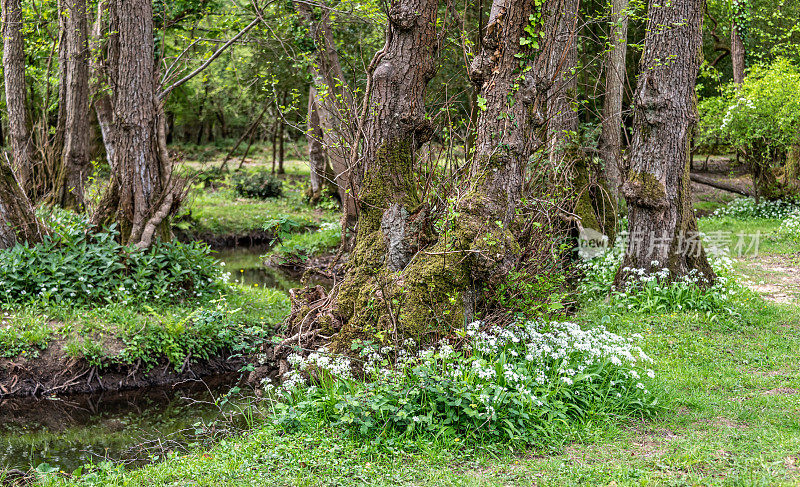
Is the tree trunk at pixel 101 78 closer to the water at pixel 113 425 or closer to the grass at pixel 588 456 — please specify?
the water at pixel 113 425

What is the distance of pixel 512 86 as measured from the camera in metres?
6.27

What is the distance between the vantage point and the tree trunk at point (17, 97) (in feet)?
44.3

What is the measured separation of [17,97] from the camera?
14047 mm

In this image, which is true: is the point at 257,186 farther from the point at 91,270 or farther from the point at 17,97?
the point at 91,270

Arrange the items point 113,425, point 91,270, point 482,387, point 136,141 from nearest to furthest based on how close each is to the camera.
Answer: point 482,387, point 113,425, point 91,270, point 136,141

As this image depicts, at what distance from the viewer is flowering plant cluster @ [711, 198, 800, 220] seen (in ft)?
54.6

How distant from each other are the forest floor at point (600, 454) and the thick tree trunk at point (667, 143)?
7.84 ft

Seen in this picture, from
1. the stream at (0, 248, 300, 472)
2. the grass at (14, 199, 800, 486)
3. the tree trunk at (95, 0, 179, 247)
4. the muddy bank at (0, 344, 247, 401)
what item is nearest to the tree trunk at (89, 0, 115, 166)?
the tree trunk at (95, 0, 179, 247)

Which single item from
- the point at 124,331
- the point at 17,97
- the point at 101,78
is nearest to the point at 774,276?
the point at 124,331

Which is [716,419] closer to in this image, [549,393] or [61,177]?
[549,393]

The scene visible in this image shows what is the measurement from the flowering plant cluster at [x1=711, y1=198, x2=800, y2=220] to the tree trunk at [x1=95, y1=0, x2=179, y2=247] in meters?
14.7

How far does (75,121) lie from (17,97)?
1.36 meters

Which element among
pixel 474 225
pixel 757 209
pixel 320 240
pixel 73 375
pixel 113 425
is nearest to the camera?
pixel 474 225

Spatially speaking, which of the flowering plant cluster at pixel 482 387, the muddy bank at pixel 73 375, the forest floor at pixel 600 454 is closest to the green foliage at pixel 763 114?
the forest floor at pixel 600 454
